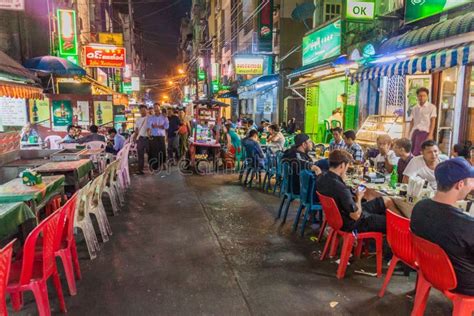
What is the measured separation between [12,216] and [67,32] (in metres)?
12.5

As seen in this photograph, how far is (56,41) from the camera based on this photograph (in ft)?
47.5

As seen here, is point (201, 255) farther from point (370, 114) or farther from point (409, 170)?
point (370, 114)

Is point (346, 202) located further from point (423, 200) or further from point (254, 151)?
point (254, 151)

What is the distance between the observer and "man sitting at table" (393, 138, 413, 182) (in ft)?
19.7

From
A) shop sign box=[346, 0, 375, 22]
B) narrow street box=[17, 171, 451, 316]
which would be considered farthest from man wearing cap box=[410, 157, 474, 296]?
shop sign box=[346, 0, 375, 22]

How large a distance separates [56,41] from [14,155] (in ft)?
25.0

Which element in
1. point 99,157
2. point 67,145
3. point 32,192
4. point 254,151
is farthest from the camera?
point 67,145

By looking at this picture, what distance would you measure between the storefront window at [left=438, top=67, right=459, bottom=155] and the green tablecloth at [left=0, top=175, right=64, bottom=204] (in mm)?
8532

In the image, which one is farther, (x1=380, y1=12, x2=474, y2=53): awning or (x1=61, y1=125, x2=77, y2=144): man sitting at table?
(x1=61, y1=125, x2=77, y2=144): man sitting at table

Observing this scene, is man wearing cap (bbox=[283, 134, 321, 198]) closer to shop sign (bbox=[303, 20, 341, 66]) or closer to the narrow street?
the narrow street

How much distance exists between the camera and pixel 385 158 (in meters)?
6.89

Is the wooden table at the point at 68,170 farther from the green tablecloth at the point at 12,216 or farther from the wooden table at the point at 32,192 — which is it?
the green tablecloth at the point at 12,216

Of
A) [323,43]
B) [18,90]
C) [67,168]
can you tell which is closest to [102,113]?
Result: [18,90]

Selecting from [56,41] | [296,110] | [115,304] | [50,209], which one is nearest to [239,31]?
[296,110]
